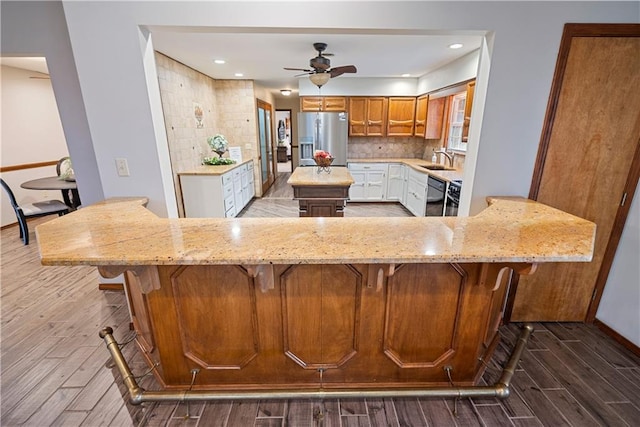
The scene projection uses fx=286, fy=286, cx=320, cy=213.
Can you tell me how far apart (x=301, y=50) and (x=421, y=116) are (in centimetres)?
281

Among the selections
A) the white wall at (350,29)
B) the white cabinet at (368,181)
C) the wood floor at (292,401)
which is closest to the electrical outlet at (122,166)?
the white wall at (350,29)

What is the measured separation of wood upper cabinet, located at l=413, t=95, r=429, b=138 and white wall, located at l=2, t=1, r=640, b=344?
3.48m

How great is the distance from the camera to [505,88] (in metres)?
1.81

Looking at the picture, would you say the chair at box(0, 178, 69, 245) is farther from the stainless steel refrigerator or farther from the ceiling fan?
the stainless steel refrigerator

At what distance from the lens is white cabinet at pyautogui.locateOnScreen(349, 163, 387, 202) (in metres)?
5.47

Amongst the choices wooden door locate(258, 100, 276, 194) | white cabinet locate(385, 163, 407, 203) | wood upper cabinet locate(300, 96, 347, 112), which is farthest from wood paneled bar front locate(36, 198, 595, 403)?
wooden door locate(258, 100, 276, 194)

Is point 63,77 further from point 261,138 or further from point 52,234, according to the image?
point 261,138

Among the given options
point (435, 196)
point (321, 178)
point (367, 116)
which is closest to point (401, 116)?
point (367, 116)

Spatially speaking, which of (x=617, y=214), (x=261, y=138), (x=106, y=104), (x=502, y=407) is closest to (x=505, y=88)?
(x=617, y=214)

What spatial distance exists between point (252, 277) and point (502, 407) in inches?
60.5

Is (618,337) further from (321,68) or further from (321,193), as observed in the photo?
(321,68)

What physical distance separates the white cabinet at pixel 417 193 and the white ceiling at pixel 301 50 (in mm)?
1646

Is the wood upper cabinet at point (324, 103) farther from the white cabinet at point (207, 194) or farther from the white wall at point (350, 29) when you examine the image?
the white wall at point (350, 29)

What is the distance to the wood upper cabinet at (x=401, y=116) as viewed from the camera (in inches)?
216
